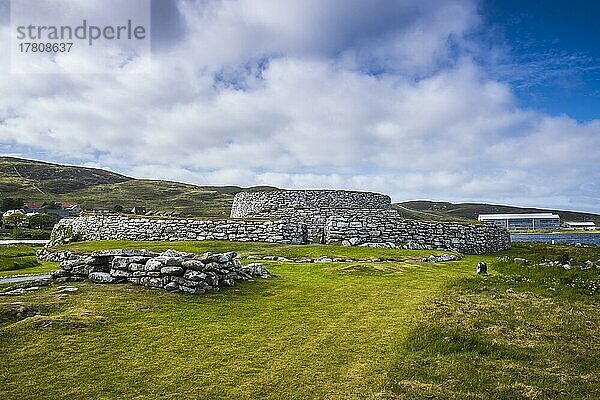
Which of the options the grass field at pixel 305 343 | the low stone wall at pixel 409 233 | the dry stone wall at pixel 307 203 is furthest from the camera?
the dry stone wall at pixel 307 203

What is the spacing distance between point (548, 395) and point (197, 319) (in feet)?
22.2

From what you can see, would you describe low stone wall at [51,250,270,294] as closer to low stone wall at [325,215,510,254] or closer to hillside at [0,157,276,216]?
low stone wall at [325,215,510,254]

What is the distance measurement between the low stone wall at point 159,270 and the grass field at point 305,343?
52 cm

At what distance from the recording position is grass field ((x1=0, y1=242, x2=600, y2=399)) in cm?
660

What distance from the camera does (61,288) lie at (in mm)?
11711

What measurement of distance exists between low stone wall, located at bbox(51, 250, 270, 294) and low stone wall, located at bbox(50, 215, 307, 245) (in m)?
13.8

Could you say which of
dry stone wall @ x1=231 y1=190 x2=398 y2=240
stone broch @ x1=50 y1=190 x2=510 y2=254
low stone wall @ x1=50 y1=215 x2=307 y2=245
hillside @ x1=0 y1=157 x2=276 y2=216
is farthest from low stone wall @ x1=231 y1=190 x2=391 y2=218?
hillside @ x1=0 y1=157 x2=276 y2=216

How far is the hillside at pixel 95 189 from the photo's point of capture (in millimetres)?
123531

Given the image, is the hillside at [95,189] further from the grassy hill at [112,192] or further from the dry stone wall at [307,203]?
the dry stone wall at [307,203]

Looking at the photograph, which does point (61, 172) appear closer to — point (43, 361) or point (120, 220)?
point (120, 220)

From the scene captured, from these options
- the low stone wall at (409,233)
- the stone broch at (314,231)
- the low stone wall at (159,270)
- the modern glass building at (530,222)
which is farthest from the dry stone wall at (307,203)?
the modern glass building at (530,222)

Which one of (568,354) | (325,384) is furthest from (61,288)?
(568,354)

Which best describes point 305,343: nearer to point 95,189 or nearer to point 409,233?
point 409,233

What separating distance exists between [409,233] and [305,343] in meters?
21.1
